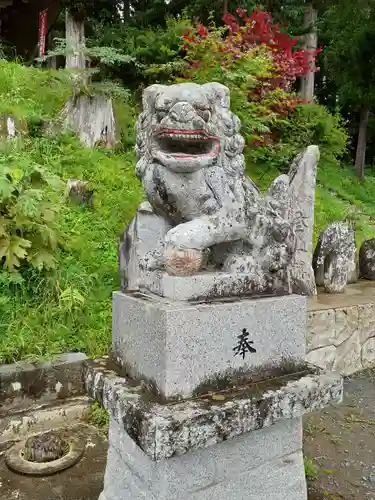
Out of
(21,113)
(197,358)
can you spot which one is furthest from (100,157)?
(197,358)

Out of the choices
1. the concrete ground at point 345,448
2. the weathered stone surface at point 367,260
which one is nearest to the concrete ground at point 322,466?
the concrete ground at point 345,448

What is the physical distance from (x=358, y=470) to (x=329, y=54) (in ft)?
48.4

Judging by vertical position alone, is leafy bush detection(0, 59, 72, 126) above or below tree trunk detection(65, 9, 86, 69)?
below

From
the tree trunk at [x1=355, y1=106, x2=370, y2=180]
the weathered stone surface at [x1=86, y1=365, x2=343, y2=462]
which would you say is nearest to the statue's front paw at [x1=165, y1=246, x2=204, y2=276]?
the weathered stone surface at [x1=86, y1=365, x2=343, y2=462]

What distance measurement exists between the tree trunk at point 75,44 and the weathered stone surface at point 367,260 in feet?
20.4

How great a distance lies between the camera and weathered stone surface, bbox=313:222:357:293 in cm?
545

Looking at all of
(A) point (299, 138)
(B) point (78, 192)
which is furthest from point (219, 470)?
(A) point (299, 138)

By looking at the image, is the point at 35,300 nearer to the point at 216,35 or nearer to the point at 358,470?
the point at 358,470

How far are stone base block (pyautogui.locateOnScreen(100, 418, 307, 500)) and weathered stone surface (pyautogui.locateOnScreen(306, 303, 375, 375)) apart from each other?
2546mm

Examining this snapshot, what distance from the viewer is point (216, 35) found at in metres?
8.06

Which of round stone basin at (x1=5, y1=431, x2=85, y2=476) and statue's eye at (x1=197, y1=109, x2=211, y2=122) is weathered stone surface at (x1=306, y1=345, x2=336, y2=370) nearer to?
round stone basin at (x1=5, y1=431, x2=85, y2=476)

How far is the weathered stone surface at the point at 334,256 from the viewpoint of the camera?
17.9 ft

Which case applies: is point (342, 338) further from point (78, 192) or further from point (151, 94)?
point (151, 94)

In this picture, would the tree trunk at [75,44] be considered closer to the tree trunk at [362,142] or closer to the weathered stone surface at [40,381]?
the weathered stone surface at [40,381]
